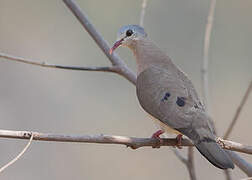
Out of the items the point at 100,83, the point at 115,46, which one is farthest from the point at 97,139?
the point at 100,83

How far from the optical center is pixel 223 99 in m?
8.39

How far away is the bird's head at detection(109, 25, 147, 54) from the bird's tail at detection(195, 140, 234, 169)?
1.44 m

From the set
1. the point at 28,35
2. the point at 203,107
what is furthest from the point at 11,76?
the point at 203,107

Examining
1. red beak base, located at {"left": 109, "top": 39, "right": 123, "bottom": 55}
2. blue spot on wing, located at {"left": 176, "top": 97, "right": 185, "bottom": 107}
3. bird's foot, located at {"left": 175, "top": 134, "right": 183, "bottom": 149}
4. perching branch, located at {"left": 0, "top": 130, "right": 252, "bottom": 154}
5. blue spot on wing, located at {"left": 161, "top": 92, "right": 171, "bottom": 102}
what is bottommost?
perching branch, located at {"left": 0, "top": 130, "right": 252, "bottom": 154}

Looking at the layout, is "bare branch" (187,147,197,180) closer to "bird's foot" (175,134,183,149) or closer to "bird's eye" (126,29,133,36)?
"bird's foot" (175,134,183,149)

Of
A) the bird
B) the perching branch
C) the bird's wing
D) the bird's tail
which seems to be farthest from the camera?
the bird's wing

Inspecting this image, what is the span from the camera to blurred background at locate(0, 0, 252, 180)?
7.56 meters

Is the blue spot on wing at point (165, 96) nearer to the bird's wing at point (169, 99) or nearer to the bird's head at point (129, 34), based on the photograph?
the bird's wing at point (169, 99)

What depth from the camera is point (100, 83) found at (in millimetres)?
8703

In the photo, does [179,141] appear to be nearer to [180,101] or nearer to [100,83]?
[180,101]

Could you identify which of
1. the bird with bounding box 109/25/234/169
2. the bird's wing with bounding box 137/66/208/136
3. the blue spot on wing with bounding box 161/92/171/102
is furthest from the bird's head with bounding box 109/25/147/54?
the blue spot on wing with bounding box 161/92/171/102

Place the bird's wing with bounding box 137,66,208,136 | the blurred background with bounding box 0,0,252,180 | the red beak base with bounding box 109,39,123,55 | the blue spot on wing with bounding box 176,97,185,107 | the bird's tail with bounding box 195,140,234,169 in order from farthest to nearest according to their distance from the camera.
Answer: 1. the blurred background with bounding box 0,0,252,180
2. the red beak base with bounding box 109,39,123,55
3. the blue spot on wing with bounding box 176,97,185,107
4. the bird's wing with bounding box 137,66,208,136
5. the bird's tail with bounding box 195,140,234,169

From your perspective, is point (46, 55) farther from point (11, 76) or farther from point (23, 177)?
point (23, 177)

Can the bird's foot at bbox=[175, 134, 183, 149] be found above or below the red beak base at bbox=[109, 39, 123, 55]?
below
